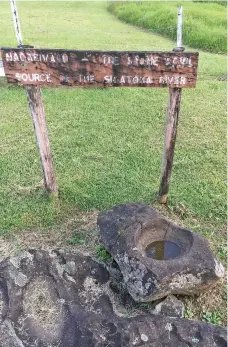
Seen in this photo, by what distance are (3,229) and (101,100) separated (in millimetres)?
3763

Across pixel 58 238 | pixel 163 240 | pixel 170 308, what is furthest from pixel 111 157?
pixel 170 308

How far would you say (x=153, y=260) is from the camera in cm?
305

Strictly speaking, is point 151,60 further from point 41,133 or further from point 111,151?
point 111,151

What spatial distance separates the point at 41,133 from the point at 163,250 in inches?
68.7

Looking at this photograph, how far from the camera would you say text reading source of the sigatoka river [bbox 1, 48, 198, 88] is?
3486 millimetres

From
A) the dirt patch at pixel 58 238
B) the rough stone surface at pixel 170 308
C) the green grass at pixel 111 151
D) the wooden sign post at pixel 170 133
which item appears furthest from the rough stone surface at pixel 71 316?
the wooden sign post at pixel 170 133

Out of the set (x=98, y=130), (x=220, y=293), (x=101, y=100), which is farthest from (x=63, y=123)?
(x=220, y=293)

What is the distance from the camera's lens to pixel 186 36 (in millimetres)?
10820

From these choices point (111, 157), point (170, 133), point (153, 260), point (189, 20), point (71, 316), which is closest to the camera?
point (71, 316)

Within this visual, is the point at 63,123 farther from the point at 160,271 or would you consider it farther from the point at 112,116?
the point at 160,271

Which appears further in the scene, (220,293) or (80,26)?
(80,26)

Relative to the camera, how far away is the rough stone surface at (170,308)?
3070mm

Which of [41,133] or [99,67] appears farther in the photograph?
[41,133]

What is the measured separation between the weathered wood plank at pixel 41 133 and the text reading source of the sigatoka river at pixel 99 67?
20 centimetres
